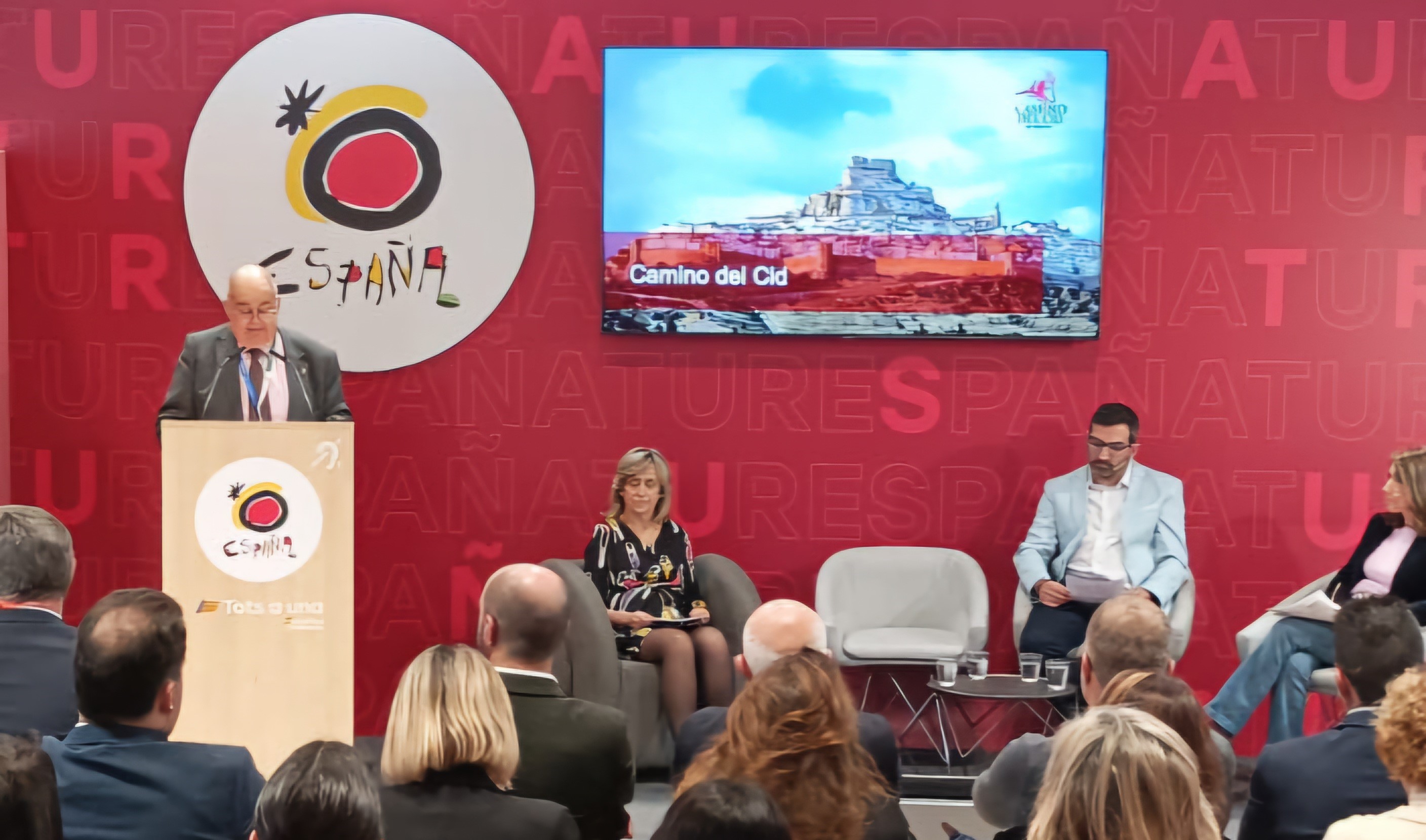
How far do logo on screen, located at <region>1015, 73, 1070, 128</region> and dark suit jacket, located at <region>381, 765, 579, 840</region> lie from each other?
13.9ft

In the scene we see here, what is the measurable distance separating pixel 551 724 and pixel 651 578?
2.60 metres

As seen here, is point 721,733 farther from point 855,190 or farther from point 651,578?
point 855,190

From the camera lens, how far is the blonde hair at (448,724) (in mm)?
2242

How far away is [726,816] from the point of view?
159 centimetres

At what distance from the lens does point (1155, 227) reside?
571 cm

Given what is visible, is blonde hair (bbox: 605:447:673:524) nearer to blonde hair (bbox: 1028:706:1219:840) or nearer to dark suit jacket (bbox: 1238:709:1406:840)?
dark suit jacket (bbox: 1238:709:1406:840)

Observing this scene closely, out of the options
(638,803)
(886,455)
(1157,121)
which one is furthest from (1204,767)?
(1157,121)

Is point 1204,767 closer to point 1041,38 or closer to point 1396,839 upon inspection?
point 1396,839

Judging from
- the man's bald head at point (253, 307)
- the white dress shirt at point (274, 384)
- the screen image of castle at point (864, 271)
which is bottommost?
the white dress shirt at point (274, 384)

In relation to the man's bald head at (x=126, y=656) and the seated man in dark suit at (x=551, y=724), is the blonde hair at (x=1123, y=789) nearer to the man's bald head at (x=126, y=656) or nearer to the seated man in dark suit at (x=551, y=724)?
the seated man in dark suit at (x=551, y=724)

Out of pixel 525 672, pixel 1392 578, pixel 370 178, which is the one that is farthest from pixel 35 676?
pixel 1392 578

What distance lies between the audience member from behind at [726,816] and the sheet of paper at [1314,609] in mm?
3841

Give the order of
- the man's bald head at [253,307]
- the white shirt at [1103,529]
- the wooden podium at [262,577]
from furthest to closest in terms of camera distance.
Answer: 1. the white shirt at [1103,529]
2. the man's bald head at [253,307]
3. the wooden podium at [262,577]

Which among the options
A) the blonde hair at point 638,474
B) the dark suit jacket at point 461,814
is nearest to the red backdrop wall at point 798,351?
the blonde hair at point 638,474
